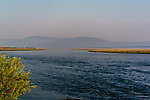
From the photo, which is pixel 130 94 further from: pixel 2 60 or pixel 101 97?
pixel 2 60

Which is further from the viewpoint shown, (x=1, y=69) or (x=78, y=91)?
(x=78, y=91)

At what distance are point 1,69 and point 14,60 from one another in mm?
1441

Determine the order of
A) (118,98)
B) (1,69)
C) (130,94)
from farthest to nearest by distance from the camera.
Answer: (130,94) < (118,98) < (1,69)

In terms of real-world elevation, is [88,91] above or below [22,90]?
below

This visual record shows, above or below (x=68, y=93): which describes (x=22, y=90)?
above

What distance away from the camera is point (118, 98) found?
62.1ft

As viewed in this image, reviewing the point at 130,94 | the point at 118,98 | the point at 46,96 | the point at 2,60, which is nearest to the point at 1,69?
the point at 2,60

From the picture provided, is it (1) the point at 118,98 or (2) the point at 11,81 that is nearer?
(2) the point at 11,81

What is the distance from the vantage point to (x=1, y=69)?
11.7m

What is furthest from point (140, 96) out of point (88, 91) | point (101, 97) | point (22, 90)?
→ point (22, 90)

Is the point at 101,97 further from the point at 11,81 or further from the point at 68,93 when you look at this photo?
the point at 11,81

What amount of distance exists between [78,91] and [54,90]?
143 inches

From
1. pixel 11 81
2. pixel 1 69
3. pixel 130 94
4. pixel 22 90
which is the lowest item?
pixel 130 94

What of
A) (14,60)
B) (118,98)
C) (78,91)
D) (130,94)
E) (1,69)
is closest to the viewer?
(1,69)
